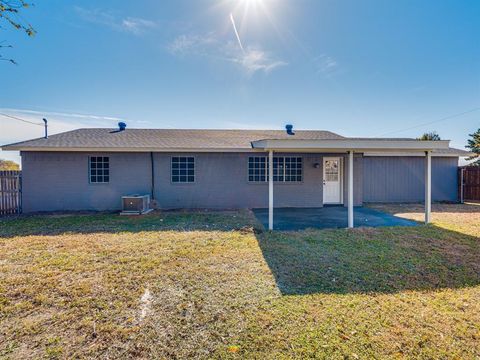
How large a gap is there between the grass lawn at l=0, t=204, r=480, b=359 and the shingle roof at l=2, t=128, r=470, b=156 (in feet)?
14.5

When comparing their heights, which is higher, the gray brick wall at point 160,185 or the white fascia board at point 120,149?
the white fascia board at point 120,149

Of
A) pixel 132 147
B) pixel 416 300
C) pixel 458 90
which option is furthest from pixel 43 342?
pixel 458 90

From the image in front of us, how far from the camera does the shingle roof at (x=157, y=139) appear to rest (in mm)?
9242

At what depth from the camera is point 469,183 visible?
12.3 meters

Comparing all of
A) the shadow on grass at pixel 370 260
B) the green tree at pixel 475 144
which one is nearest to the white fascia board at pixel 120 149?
the shadow on grass at pixel 370 260

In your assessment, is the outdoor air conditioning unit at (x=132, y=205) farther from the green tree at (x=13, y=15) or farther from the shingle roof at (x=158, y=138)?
the green tree at (x=13, y=15)

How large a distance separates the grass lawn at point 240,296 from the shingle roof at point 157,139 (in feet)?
14.5

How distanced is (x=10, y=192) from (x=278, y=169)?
410 inches

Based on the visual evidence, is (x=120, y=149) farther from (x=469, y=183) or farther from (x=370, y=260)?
(x=469, y=183)

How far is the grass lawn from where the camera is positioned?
230 centimetres

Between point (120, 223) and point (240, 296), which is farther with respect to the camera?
point (120, 223)

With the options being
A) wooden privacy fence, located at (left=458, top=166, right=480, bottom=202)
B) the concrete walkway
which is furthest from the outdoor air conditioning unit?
wooden privacy fence, located at (left=458, top=166, right=480, bottom=202)

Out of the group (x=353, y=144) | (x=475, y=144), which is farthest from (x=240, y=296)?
(x=475, y=144)

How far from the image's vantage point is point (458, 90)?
1489cm
